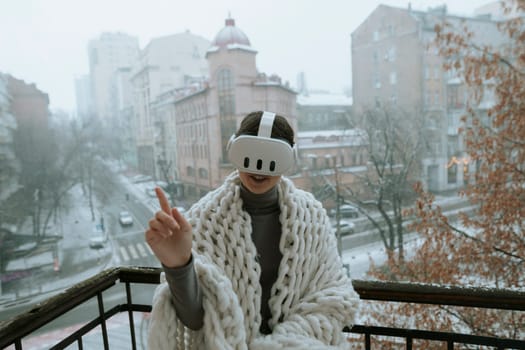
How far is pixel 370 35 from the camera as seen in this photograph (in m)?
7.22

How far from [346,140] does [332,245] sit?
6224mm

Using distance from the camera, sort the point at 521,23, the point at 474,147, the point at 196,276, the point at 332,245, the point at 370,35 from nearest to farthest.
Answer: the point at 196,276, the point at 332,245, the point at 521,23, the point at 474,147, the point at 370,35

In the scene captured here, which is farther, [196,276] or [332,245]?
[332,245]

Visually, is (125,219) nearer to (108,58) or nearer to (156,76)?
(156,76)

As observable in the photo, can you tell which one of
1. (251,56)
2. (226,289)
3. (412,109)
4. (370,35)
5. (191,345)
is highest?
(370,35)

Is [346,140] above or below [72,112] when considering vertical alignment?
below

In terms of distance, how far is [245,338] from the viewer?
0.76 m

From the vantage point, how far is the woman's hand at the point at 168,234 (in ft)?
2.14

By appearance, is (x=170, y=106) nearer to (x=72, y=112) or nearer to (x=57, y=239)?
(x=72, y=112)

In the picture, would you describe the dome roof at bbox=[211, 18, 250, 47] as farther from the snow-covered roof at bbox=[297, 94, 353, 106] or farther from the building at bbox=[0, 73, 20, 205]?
the building at bbox=[0, 73, 20, 205]

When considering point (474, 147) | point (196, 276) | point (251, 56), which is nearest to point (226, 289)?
point (196, 276)

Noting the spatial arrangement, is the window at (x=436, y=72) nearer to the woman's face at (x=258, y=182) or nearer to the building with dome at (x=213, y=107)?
the building with dome at (x=213, y=107)

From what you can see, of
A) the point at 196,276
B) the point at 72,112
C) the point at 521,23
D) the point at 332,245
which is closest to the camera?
the point at 196,276

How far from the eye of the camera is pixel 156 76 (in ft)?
23.3
